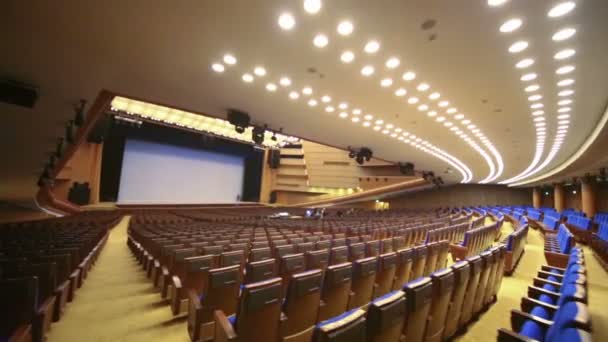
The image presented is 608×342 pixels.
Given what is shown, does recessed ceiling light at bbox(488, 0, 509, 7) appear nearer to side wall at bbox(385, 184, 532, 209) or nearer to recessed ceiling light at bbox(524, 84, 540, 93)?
recessed ceiling light at bbox(524, 84, 540, 93)

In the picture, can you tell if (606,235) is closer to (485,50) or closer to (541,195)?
(485,50)

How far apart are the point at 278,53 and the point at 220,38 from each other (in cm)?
93

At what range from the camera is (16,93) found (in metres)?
5.08

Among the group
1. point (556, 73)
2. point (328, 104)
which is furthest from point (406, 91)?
point (556, 73)

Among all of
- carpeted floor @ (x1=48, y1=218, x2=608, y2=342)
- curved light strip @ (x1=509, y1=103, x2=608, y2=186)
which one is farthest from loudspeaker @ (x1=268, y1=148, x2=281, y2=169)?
carpeted floor @ (x1=48, y1=218, x2=608, y2=342)

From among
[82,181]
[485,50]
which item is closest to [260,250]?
[485,50]

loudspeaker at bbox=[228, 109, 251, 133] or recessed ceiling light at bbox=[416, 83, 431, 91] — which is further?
loudspeaker at bbox=[228, 109, 251, 133]

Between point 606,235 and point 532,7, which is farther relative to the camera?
point 606,235

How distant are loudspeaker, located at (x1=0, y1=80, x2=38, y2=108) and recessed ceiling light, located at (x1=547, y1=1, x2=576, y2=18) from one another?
823 centimetres

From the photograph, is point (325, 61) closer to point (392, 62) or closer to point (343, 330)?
point (392, 62)

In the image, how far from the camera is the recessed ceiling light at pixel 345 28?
3568 millimetres

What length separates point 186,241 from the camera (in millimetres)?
5012

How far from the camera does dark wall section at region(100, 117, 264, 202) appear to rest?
19500 mm

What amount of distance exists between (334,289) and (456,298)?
1.14 metres
